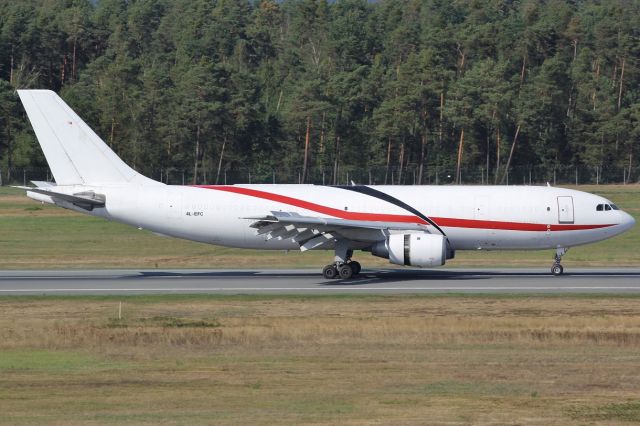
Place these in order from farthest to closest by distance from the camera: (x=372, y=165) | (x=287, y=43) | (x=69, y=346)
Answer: (x=287, y=43)
(x=372, y=165)
(x=69, y=346)

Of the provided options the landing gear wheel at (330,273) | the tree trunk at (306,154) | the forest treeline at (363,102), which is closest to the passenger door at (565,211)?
the landing gear wheel at (330,273)

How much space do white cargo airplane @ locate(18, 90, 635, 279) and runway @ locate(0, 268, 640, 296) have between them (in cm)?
132

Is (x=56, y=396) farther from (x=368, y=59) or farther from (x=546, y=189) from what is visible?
(x=368, y=59)

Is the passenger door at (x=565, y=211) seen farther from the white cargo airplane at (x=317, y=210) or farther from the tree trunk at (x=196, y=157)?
the tree trunk at (x=196, y=157)

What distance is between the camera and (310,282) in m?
41.7

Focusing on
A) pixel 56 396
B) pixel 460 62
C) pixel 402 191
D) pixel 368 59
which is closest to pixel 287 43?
pixel 368 59

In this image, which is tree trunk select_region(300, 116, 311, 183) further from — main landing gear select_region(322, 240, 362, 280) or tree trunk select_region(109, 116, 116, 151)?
main landing gear select_region(322, 240, 362, 280)

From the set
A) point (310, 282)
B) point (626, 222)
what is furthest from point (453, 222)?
point (626, 222)

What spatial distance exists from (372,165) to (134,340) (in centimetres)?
8953

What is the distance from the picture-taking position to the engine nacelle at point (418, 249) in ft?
133

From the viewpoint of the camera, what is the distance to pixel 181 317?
32188 mm

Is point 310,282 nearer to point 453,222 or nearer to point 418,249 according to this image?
point 418,249

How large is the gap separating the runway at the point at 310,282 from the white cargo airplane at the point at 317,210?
132cm

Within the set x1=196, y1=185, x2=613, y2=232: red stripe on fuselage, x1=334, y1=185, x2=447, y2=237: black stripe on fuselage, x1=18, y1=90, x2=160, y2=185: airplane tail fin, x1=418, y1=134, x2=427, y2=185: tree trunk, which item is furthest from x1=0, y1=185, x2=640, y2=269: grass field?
x1=418, y1=134, x2=427, y2=185: tree trunk
